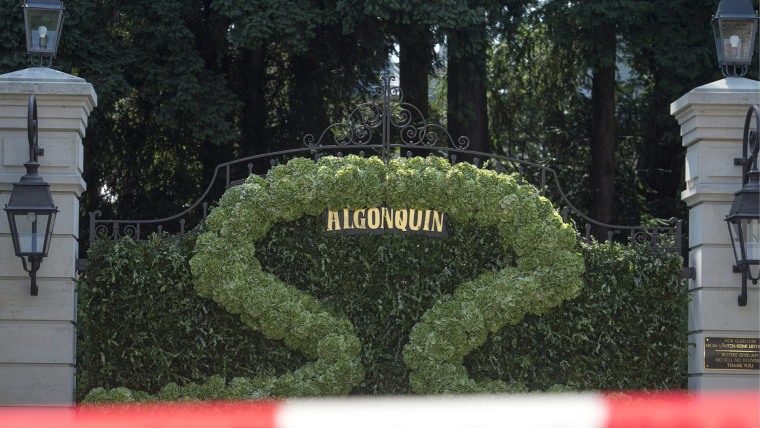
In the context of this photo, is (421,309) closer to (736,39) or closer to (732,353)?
(732,353)

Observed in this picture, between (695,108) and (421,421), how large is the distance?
7.06 meters

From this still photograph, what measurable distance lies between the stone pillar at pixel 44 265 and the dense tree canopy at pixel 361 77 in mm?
5426

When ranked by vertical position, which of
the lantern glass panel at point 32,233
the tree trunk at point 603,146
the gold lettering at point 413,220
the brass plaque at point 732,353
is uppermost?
the tree trunk at point 603,146

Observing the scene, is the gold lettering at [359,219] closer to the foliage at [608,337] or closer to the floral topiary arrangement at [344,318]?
the floral topiary arrangement at [344,318]

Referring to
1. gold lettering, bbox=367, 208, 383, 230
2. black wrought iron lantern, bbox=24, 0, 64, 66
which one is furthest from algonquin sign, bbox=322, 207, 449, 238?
black wrought iron lantern, bbox=24, 0, 64, 66

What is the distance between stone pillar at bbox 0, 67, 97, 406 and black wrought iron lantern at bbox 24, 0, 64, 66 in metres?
0.34

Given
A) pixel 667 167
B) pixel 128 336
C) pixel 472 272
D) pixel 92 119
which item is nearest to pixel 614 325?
pixel 472 272

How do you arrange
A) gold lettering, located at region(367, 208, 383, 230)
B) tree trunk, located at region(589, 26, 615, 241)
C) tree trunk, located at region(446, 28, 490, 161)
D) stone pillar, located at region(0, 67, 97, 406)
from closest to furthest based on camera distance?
stone pillar, located at region(0, 67, 97, 406), gold lettering, located at region(367, 208, 383, 230), tree trunk, located at region(446, 28, 490, 161), tree trunk, located at region(589, 26, 615, 241)

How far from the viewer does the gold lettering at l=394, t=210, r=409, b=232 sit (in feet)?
30.9

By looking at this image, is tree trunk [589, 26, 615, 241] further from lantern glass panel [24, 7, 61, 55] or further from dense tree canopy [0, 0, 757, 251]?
lantern glass panel [24, 7, 61, 55]

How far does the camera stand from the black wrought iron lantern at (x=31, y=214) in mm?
8594

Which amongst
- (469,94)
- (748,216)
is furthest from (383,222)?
(469,94)

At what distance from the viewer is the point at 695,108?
927cm

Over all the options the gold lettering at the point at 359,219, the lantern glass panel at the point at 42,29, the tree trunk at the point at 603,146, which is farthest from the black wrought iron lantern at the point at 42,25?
the tree trunk at the point at 603,146
